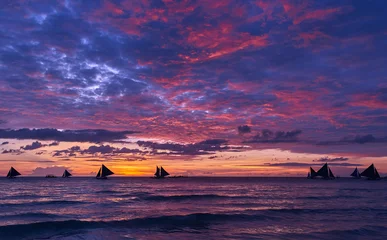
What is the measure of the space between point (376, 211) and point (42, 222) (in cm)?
3638

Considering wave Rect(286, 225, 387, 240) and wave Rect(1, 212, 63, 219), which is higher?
wave Rect(286, 225, 387, 240)

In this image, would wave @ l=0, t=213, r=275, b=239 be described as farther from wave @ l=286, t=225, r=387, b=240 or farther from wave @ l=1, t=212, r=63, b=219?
wave @ l=286, t=225, r=387, b=240

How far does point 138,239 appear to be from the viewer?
78.3 ft

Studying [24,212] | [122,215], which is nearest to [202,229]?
[122,215]

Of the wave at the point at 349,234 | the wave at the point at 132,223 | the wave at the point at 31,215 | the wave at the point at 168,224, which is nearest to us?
the wave at the point at 349,234

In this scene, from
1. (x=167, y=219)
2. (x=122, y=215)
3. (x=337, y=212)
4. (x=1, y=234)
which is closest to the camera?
(x=1, y=234)

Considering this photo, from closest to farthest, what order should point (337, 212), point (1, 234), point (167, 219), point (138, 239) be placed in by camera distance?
point (138, 239) → point (1, 234) → point (167, 219) → point (337, 212)

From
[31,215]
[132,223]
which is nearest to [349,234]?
[132,223]

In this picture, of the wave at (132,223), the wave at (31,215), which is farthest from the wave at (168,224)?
the wave at (31,215)

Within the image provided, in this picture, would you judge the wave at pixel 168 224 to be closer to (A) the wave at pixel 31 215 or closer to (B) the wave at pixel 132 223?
(B) the wave at pixel 132 223

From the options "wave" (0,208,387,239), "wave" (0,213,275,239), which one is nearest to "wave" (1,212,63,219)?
"wave" (0,208,387,239)

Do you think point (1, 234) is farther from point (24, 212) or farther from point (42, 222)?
point (24, 212)

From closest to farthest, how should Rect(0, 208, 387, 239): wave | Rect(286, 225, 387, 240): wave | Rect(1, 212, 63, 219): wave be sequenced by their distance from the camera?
1. Rect(286, 225, 387, 240): wave
2. Rect(0, 208, 387, 239): wave
3. Rect(1, 212, 63, 219): wave

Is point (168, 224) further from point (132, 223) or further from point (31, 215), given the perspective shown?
point (31, 215)
